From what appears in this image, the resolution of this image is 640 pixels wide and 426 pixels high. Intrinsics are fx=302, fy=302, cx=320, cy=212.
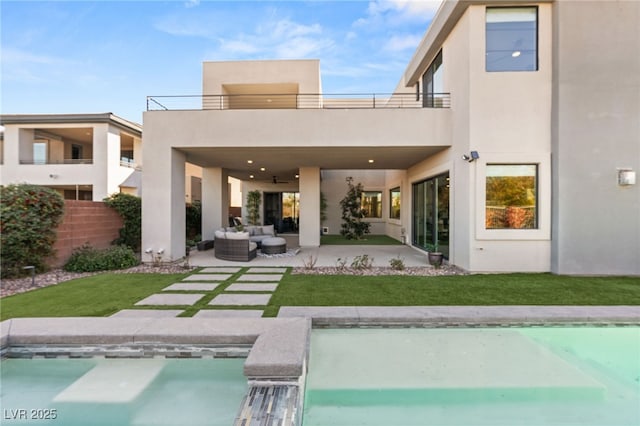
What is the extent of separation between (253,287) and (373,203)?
12.6 metres

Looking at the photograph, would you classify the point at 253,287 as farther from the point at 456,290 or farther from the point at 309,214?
the point at 309,214

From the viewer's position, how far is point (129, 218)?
34.0 ft

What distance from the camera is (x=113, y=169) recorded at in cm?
1741

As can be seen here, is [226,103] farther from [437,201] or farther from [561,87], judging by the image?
[561,87]

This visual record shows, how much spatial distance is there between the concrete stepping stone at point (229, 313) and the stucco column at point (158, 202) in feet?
16.0

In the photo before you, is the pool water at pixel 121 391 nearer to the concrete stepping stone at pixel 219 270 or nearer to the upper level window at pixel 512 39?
the concrete stepping stone at pixel 219 270

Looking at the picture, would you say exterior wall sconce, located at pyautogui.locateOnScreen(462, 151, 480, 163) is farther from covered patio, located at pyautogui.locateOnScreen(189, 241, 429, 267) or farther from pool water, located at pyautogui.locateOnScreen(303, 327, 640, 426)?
pool water, located at pyautogui.locateOnScreen(303, 327, 640, 426)

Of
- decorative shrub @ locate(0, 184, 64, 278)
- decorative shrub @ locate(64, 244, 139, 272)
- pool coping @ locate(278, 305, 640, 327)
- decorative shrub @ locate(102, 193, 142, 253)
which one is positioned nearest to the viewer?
pool coping @ locate(278, 305, 640, 327)

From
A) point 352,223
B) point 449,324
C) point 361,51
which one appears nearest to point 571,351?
point 449,324

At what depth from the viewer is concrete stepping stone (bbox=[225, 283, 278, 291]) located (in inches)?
248

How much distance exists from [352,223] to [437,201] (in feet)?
19.6

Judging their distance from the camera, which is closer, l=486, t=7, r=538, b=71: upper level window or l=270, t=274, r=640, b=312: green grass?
l=270, t=274, r=640, b=312: green grass

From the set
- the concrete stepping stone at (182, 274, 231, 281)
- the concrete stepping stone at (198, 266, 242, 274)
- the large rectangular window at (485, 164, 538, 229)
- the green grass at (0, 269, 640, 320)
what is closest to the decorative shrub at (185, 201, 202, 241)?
the concrete stepping stone at (198, 266, 242, 274)

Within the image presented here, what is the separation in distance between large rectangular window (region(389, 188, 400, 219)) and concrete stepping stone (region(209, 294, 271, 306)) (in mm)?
11315
